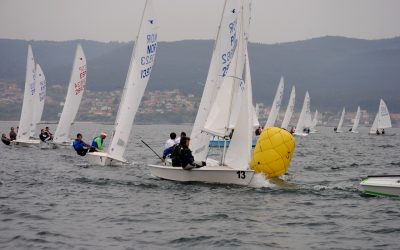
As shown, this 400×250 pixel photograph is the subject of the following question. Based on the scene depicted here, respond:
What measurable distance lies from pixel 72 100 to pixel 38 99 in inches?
197

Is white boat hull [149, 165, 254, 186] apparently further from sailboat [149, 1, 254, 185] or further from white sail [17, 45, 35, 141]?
white sail [17, 45, 35, 141]

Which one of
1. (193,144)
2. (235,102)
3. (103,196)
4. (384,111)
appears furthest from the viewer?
(384,111)

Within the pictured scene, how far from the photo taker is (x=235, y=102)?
60.1ft

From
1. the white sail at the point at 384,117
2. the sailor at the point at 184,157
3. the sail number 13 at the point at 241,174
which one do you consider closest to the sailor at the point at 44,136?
the sailor at the point at 184,157

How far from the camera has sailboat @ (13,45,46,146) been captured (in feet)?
120

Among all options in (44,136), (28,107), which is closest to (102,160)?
(44,136)

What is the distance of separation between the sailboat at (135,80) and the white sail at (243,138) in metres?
6.67

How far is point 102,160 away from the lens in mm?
22578

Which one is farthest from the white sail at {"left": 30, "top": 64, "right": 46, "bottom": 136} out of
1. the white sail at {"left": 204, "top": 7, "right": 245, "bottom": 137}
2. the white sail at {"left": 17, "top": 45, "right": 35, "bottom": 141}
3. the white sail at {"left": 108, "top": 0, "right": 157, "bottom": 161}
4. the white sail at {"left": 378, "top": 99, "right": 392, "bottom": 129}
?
the white sail at {"left": 378, "top": 99, "right": 392, "bottom": 129}

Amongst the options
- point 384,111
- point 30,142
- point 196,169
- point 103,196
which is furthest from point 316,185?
point 384,111

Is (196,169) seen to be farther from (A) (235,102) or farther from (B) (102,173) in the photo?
(B) (102,173)

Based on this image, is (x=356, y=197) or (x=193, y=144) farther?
(x=193, y=144)

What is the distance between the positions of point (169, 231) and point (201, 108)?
9.24 metres

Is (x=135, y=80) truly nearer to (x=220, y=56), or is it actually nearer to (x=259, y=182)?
(x=220, y=56)
